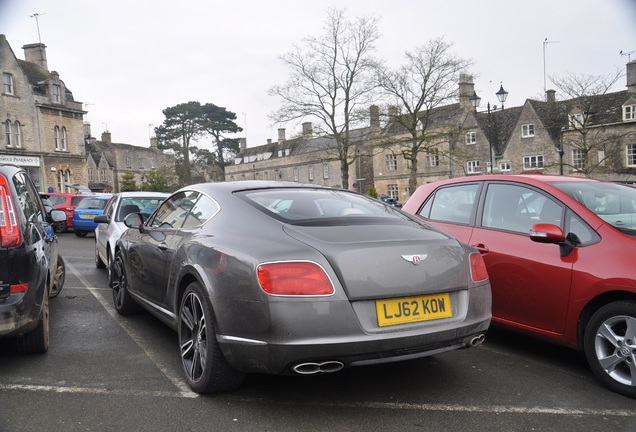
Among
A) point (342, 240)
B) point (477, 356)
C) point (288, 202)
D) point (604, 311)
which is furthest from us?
point (477, 356)

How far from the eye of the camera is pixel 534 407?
11.5ft

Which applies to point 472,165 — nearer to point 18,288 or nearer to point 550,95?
point 550,95

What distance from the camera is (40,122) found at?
4672cm

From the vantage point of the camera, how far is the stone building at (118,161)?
250 ft

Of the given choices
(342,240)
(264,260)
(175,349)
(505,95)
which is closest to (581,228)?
(342,240)

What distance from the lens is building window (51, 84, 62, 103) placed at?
47.7 meters

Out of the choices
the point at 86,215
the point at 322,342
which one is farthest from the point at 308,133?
the point at 322,342

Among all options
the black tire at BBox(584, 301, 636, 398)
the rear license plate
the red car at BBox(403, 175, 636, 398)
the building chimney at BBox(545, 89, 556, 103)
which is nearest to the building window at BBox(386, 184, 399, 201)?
the building chimney at BBox(545, 89, 556, 103)

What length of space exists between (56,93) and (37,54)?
5.88 meters

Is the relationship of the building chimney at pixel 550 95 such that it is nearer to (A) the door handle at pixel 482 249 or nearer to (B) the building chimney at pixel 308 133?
(B) the building chimney at pixel 308 133

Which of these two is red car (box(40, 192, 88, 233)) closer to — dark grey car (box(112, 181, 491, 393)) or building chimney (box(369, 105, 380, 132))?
dark grey car (box(112, 181, 491, 393))

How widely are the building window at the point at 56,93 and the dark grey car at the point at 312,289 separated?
165 feet

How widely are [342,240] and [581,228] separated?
2.12 meters

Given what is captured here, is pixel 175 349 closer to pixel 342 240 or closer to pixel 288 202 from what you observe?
pixel 288 202
